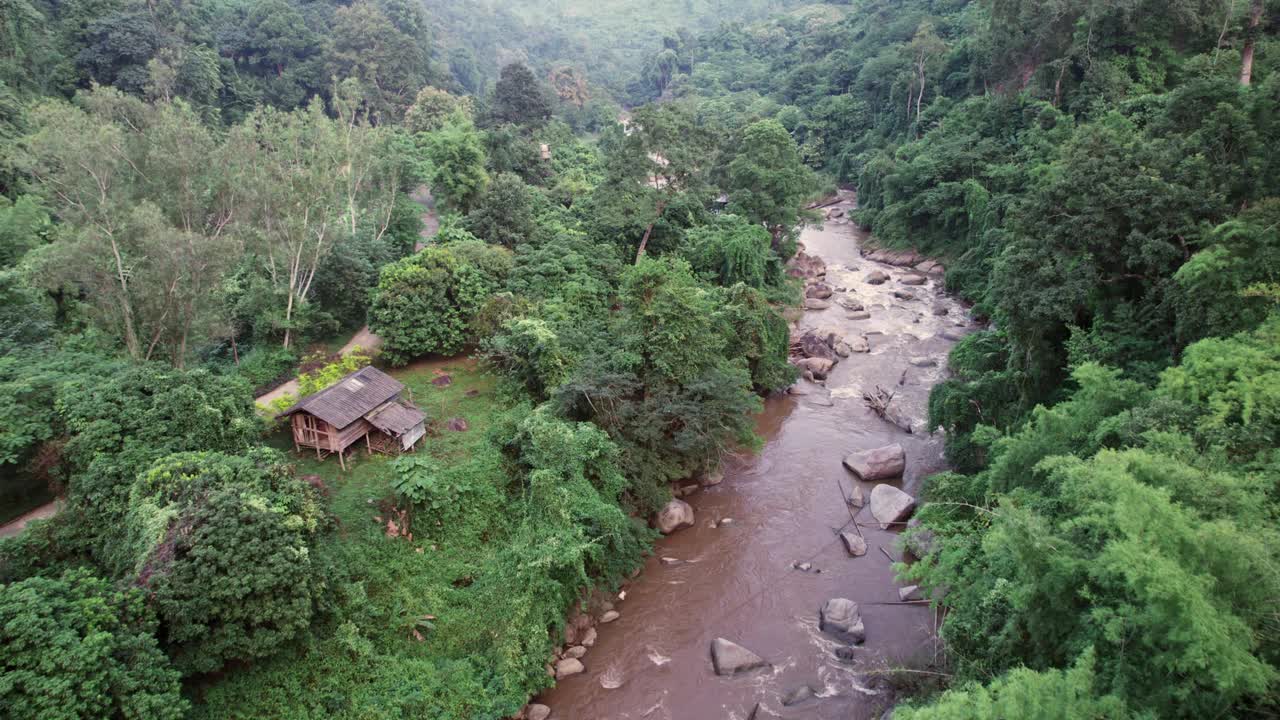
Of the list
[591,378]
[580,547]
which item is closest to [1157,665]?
[580,547]

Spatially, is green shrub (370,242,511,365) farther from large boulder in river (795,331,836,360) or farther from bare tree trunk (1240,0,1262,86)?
bare tree trunk (1240,0,1262,86)

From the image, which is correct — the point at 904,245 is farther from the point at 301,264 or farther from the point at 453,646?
the point at 453,646

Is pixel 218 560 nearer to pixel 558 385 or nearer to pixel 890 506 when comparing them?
pixel 558 385

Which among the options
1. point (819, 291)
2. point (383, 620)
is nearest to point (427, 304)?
point (383, 620)

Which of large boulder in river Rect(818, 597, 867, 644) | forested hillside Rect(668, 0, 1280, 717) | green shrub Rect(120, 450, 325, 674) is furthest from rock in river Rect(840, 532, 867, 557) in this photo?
green shrub Rect(120, 450, 325, 674)

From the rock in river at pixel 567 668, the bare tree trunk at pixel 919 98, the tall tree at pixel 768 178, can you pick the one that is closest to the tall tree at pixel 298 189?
the rock in river at pixel 567 668

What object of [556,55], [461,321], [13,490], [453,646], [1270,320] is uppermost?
[556,55]
